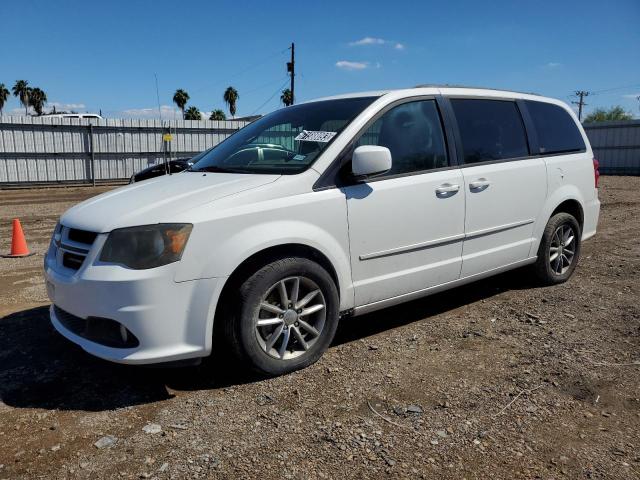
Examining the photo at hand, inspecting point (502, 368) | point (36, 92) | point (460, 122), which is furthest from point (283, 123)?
point (36, 92)

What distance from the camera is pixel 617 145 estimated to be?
2608 centimetres

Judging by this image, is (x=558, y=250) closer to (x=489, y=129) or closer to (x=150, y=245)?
(x=489, y=129)

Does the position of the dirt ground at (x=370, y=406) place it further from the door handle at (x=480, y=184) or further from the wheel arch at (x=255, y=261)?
the door handle at (x=480, y=184)

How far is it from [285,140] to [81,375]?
2.15 metres

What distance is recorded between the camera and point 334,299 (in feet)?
11.4

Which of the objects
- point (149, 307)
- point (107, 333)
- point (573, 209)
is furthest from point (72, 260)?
point (573, 209)

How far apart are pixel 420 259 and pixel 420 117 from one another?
109 centimetres

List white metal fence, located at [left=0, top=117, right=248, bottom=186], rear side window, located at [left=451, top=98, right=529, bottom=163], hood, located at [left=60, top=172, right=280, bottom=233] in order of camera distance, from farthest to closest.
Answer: white metal fence, located at [left=0, top=117, right=248, bottom=186], rear side window, located at [left=451, top=98, right=529, bottom=163], hood, located at [left=60, top=172, right=280, bottom=233]

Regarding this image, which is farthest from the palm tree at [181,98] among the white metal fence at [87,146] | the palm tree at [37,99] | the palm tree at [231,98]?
the white metal fence at [87,146]

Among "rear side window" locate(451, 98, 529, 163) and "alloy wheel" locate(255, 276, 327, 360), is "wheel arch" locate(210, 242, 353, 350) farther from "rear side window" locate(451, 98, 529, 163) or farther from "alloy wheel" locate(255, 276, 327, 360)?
"rear side window" locate(451, 98, 529, 163)

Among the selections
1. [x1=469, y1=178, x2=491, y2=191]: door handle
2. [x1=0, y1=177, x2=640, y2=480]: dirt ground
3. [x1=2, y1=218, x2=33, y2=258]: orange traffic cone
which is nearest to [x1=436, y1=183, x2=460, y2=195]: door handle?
[x1=469, y1=178, x2=491, y2=191]: door handle

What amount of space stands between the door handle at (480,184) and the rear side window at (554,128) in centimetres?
105

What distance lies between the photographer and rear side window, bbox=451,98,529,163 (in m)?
4.32

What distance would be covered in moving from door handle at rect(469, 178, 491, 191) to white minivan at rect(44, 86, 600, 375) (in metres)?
0.02
